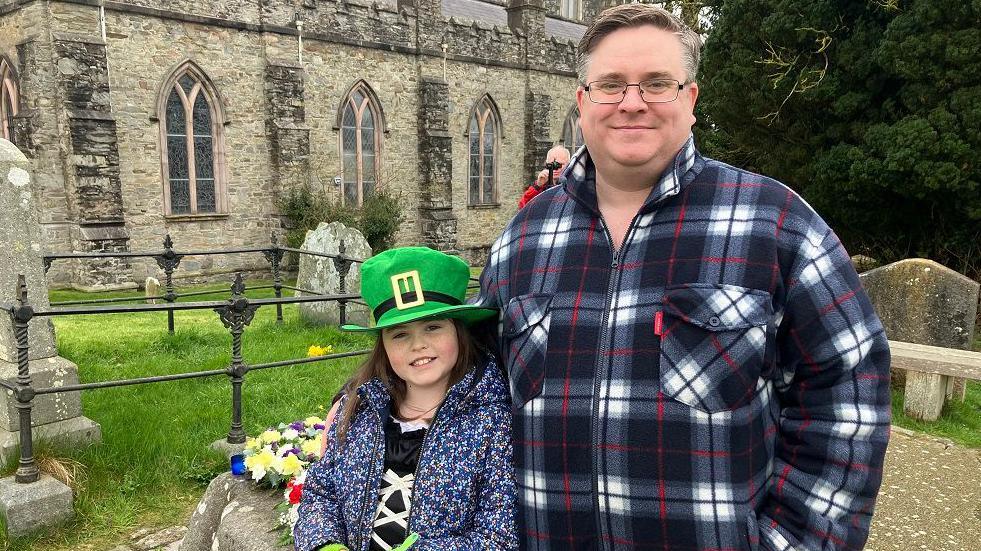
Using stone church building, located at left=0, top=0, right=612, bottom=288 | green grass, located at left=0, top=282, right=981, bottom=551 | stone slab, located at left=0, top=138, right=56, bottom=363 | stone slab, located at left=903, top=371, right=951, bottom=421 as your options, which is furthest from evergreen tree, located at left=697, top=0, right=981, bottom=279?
stone church building, located at left=0, top=0, right=612, bottom=288

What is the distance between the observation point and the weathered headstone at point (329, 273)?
9.33 metres

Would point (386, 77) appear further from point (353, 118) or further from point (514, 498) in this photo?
point (514, 498)

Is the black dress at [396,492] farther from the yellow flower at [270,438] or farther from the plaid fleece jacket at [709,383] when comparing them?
the yellow flower at [270,438]

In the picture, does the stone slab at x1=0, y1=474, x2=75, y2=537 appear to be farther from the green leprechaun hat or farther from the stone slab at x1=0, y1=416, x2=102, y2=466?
the green leprechaun hat

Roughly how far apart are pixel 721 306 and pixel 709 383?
185 mm

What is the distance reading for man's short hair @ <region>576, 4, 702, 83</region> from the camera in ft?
5.64

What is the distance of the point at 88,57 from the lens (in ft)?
43.4

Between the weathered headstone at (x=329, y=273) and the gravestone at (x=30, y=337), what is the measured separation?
4.33 metres

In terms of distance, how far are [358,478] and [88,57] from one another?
14.1 metres

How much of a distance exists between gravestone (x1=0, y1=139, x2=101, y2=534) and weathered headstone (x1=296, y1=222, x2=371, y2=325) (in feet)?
14.2

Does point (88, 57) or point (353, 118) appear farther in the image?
point (353, 118)

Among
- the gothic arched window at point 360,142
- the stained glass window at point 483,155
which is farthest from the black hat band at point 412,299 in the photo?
the stained glass window at point 483,155

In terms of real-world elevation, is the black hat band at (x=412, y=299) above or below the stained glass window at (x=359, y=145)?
below

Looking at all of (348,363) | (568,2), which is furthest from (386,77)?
(568,2)
